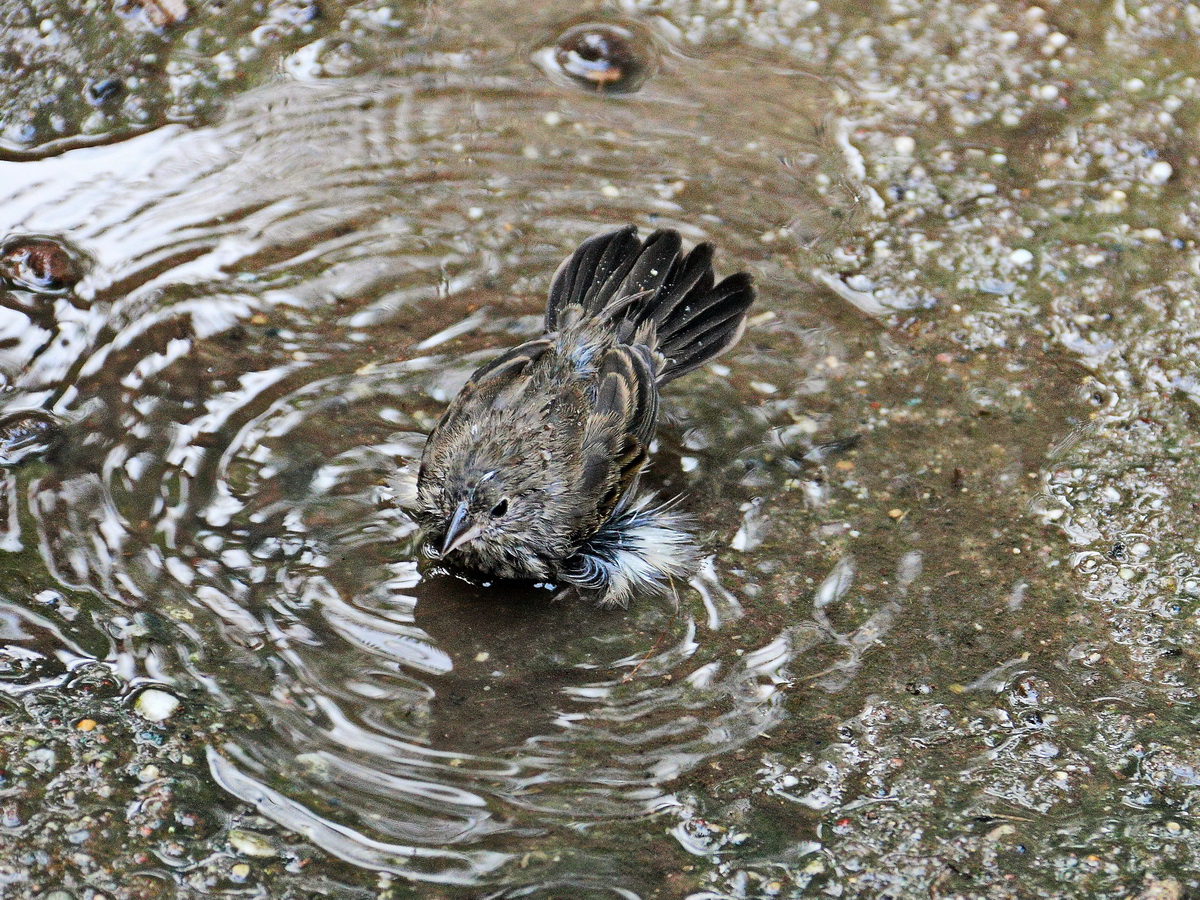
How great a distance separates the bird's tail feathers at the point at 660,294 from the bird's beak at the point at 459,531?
1.20 m

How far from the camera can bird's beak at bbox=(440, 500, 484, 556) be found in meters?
4.46

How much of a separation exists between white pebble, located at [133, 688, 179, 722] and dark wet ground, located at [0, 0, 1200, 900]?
0.02 m

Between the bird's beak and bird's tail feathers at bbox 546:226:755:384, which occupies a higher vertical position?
bird's tail feathers at bbox 546:226:755:384

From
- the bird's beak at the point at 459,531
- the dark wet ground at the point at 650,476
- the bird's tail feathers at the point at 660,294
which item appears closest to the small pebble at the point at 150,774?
the dark wet ground at the point at 650,476

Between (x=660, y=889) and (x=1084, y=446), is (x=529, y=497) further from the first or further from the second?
(x=1084, y=446)

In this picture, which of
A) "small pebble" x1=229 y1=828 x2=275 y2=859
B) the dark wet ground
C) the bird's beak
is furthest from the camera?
the bird's beak

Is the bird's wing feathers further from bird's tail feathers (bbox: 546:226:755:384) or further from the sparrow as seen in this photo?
bird's tail feathers (bbox: 546:226:755:384)

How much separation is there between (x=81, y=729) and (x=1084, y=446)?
3.97 metres

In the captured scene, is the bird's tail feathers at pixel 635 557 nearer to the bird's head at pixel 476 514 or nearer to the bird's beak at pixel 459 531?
the bird's head at pixel 476 514

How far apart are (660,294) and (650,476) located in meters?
0.84

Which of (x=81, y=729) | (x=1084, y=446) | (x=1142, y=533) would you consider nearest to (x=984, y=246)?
(x=1084, y=446)

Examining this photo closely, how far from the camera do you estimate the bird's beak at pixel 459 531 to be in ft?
14.6

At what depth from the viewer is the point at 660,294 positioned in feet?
18.1

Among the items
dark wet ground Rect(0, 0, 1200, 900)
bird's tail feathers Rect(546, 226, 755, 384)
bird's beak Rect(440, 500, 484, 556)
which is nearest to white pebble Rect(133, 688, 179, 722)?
dark wet ground Rect(0, 0, 1200, 900)
